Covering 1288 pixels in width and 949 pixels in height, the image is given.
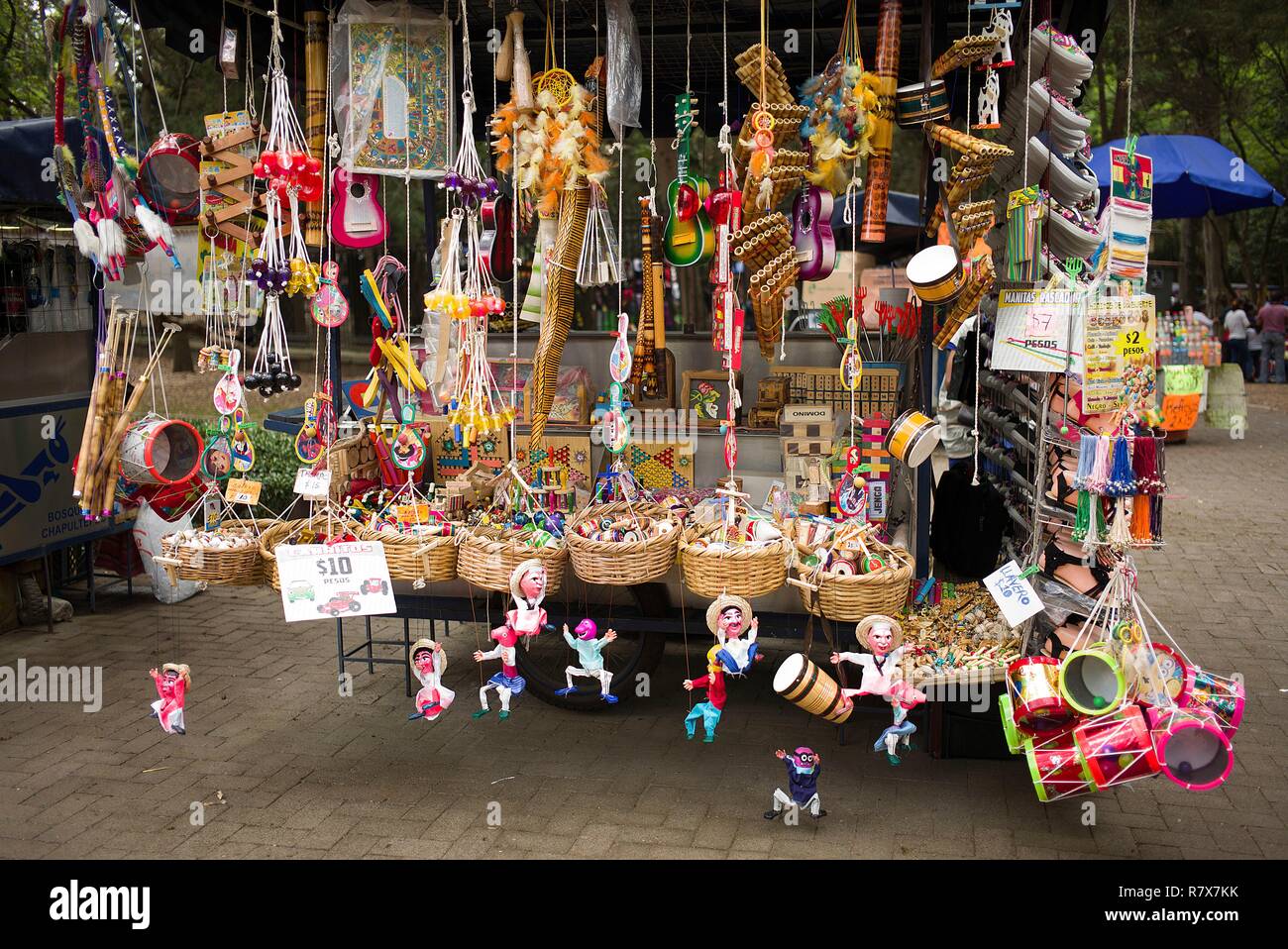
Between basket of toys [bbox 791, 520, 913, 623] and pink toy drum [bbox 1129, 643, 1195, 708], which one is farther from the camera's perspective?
basket of toys [bbox 791, 520, 913, 623]

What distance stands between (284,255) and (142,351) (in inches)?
584

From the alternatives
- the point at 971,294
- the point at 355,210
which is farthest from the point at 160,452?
the point at 971,294

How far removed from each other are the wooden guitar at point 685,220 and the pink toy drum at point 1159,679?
2.23 metres

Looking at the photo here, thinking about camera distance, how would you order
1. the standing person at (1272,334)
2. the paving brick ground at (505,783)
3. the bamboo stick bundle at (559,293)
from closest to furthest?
1. the paving brick ground at (505,783)
2. the bamboo stick bundle at (559,293)
3. the standing person at (1272,334)

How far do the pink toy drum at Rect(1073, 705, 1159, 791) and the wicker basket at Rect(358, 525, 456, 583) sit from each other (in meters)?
2.39

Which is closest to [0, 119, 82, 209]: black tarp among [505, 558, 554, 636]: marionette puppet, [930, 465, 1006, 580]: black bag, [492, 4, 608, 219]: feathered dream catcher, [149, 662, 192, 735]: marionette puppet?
[492, 4, 608, 219]: feathered dream catcher

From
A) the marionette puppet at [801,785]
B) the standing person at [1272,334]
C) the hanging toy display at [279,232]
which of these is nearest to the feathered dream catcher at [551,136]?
the hanging toy display at [279,232]

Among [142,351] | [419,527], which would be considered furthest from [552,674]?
[142,351]

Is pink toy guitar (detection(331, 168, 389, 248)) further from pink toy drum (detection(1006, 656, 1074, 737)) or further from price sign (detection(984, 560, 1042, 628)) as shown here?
pink toy drum (detection(1006, 656, 1074, 737))

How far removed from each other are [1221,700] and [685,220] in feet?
8.69

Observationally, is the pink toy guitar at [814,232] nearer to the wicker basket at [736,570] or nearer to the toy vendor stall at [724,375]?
the toy vendor stall at [724,375]

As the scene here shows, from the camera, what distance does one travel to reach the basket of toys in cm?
408

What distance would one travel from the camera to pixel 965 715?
4.72 meters

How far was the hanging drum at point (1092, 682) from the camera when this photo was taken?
374 cm
